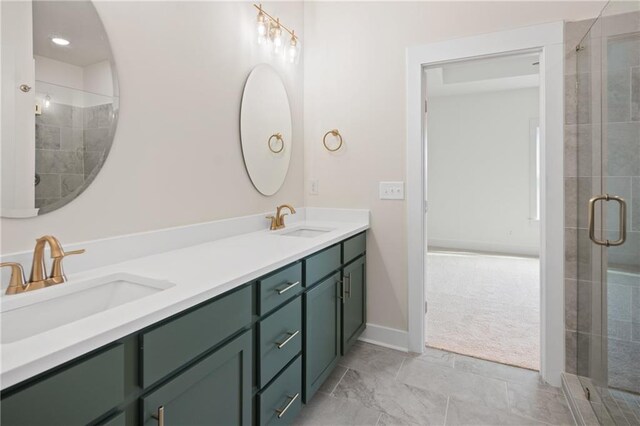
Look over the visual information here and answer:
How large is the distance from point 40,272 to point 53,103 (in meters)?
0.55

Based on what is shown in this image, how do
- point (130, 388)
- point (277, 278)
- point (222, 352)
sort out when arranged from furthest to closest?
1. point (277, 278)
2. point (222, 352)
3. point (130, 388)

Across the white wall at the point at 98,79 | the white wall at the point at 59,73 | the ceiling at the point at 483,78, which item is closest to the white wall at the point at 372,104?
the ceiling at the point at 483,78

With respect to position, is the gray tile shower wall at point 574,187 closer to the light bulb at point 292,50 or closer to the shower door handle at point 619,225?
the shower door handle at point 619,225

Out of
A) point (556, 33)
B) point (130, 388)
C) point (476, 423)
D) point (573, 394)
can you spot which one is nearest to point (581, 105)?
point (556, 33)

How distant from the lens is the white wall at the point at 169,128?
1255 millimetres

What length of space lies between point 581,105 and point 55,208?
2.47 metres

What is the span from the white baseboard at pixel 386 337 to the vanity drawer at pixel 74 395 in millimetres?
1925

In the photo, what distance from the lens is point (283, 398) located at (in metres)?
1.39

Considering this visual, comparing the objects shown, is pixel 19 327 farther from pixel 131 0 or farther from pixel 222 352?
pixel 131 0

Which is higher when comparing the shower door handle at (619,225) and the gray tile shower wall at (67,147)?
→ the gray tile shower wall at (67,147)

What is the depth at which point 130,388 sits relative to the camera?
0.78 meters

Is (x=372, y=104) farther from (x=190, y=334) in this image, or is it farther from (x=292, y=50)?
(x=190, y=334)

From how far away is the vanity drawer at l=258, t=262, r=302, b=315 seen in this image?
4.02ft

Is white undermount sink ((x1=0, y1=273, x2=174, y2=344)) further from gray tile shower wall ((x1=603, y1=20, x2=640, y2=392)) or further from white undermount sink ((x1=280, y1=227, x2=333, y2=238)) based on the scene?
gray tile shower wall ((x1=603, y1=20, x2=640, y2=392))
